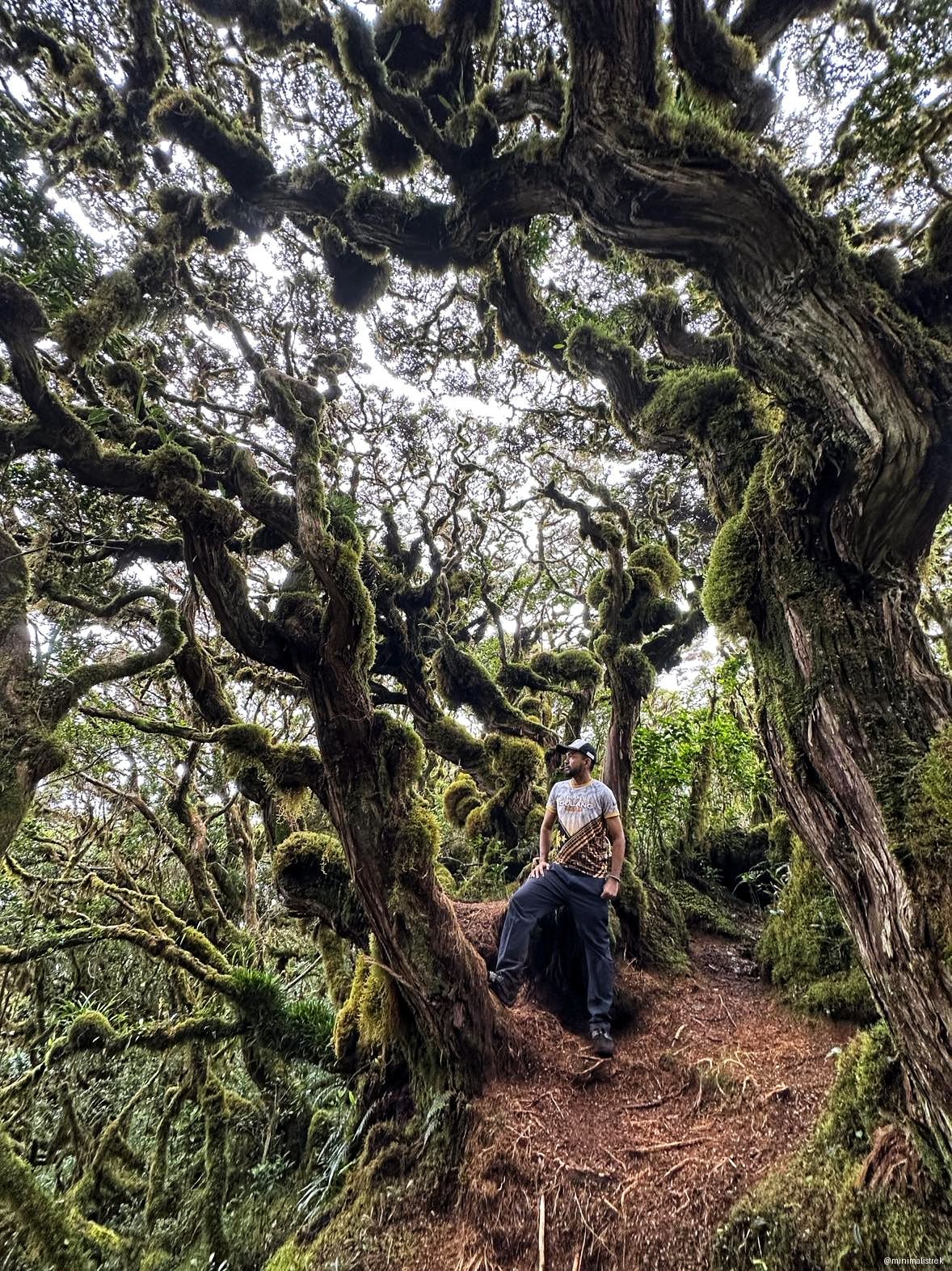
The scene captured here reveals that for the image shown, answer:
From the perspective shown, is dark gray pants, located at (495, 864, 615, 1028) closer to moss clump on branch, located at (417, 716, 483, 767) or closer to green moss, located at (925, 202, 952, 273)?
moss clump on branch, located at (417, 716, 483, 767)

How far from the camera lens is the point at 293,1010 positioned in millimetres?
5195

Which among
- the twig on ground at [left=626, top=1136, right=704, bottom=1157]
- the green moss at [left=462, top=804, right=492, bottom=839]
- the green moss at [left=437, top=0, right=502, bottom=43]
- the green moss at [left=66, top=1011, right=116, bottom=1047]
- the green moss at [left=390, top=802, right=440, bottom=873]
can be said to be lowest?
the twig on ground at [left=626, top=1136, right=704, bottom=1157]

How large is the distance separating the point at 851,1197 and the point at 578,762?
121 inches

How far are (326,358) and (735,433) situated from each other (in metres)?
4.33

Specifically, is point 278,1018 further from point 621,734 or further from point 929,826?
point 929,826

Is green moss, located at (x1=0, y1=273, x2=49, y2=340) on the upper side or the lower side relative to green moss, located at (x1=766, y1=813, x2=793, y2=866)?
upper

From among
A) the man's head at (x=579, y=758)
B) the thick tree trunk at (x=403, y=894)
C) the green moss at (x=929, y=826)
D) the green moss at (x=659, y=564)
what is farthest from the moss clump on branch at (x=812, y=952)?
the green moss at (x=659, y=564)

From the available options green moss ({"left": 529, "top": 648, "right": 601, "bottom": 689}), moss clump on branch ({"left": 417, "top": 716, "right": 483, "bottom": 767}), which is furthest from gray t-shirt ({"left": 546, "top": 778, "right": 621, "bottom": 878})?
green moss ({"left": 529, "top": 648, "right": 601, "bottom": 689})

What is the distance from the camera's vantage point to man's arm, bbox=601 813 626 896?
14.6 feet

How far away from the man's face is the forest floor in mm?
2071

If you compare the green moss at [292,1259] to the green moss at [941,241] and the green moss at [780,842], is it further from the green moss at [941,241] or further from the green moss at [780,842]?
the green moss at [941,241]

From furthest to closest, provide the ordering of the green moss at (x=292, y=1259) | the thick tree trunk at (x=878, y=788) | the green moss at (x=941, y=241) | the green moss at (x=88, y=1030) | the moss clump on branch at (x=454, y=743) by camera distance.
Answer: the moss clump on branch at (x=454, y=743)
the green moss at (x=88, y=1030)
the green moss at (x=941, y=241)
the green moss at (x=292, y=1259)
the thick tree trunk at (x=878, y=788)

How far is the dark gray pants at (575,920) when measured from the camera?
4.59m

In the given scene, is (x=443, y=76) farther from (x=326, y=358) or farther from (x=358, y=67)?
(x=326, y=358)
